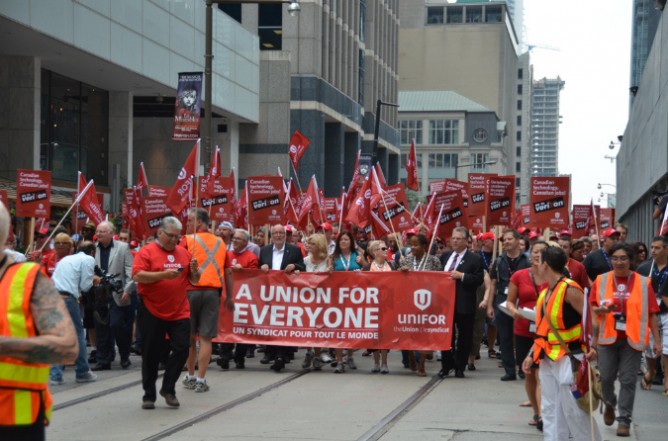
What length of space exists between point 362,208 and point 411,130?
12408cm

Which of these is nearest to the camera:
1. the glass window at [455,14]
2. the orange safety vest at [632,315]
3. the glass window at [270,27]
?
the orange safety vest at [632,315]

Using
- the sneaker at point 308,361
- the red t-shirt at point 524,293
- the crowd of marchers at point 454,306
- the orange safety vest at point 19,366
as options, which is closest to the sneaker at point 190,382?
the crowd of marchers at point 454,306

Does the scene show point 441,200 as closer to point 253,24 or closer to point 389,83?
point 253,24

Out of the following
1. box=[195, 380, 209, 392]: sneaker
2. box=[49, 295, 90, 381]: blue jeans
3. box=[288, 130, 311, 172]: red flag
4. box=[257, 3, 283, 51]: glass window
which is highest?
box=[257, 3, 283, 51]: glass window

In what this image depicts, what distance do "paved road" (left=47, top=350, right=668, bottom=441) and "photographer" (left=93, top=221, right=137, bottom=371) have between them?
370 millimetres

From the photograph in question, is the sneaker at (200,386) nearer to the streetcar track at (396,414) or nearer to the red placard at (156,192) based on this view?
the streetcar track at (396,414)

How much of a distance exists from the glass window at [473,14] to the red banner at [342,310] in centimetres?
15313

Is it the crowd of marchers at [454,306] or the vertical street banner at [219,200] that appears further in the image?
the vertical street banner at [219,200]

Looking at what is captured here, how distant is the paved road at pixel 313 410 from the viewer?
9836mm

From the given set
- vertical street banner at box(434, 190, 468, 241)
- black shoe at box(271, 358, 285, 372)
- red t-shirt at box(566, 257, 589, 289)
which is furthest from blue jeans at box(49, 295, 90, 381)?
vertical street banner at box(434, 190, 468, 241)

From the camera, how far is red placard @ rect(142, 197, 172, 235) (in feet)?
69.8

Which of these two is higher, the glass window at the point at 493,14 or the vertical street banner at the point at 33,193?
the glass window at the point at 493,14

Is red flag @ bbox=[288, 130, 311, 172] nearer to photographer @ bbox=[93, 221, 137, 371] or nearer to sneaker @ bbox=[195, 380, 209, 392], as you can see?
photographer @ bbox=[93, 221, 137, 371]

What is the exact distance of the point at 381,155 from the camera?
254ft
